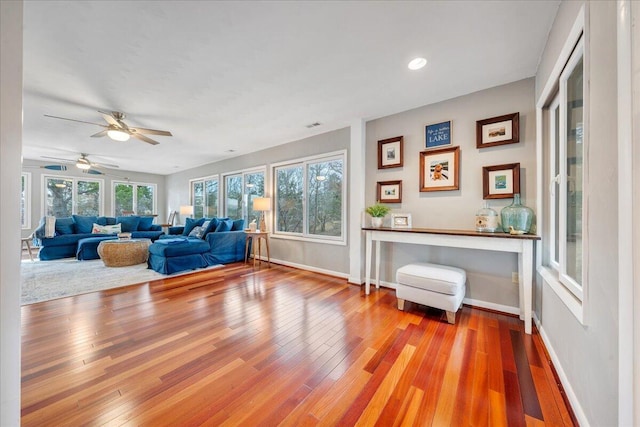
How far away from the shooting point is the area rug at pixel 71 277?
9.62 ft

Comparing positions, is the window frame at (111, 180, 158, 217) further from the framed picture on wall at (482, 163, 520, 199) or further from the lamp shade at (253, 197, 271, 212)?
the framed picture on wall at (482, 163, 520, 199)

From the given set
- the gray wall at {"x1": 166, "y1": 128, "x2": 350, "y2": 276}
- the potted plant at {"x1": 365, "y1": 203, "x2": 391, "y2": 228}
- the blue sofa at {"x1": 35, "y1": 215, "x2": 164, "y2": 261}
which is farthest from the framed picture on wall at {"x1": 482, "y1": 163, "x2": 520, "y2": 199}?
the blue sofa at {"x1": 35, "y1": 215, "x2": 164, "y2": 261}

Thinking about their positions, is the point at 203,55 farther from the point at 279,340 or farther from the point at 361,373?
the point at 361,373

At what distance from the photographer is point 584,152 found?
1.20m

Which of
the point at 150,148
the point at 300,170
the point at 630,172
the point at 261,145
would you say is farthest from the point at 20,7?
the point at 150,148

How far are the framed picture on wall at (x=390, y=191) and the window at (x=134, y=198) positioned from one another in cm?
847

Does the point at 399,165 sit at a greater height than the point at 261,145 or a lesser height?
lesser

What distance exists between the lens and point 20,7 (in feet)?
2.78

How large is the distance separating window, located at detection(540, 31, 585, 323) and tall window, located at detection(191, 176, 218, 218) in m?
6.44

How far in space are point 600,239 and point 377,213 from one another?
2104 millimetres

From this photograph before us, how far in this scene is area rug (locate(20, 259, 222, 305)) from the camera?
2.93 meters

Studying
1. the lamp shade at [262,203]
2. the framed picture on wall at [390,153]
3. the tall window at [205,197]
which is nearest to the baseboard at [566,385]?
the framed picture on wall at [390,153]

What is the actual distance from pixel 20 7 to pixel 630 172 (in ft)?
7.26

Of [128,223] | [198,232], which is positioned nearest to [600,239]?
[198,232]
